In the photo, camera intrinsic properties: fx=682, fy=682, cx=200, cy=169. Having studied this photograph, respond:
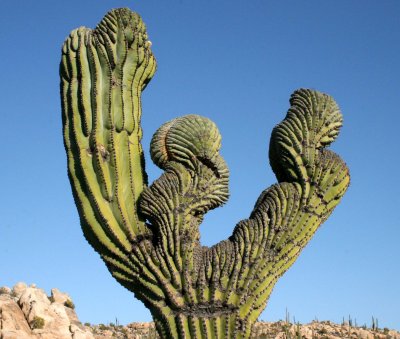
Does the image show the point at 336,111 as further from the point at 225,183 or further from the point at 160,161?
the point at 160,161

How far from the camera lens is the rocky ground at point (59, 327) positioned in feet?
76.9

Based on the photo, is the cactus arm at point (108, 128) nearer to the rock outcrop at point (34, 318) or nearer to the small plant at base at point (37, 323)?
the rock outcrop at point (34, 318)

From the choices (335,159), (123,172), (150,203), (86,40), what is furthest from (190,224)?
(86,40)

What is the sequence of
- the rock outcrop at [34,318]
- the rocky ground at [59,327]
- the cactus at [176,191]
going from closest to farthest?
the cactus at [176,191], the rock outcrop at [34,318], the rocky ground at [59,327]

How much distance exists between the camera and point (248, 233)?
4.78m

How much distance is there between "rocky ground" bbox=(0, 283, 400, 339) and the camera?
76.9 ft

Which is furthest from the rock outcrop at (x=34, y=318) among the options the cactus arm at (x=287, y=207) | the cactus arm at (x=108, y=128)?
the cactus arm at (x=287, y=207)

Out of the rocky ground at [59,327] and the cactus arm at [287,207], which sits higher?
the rocky ground at [59,327]

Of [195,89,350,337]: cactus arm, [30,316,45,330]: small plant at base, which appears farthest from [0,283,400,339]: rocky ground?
[195,89,350,337]: cactus arm

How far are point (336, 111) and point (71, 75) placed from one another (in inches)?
79.0

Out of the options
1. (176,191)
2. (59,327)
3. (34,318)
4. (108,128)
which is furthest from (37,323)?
(176,191)

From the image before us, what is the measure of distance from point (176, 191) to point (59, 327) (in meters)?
21.8

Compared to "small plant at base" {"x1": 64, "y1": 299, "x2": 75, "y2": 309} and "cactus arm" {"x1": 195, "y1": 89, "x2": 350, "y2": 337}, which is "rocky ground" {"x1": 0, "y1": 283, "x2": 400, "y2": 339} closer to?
"small plant at base" {"x1": 64, "y1": 299, "x2": 75, "y2": 309}

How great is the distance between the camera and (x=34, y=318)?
2433 centimetres
